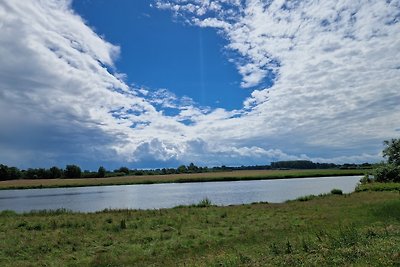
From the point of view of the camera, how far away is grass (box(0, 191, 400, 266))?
13422 millimetres

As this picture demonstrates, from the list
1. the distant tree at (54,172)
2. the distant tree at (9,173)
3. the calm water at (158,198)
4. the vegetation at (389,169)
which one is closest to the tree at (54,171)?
the distant tree at (54,172)

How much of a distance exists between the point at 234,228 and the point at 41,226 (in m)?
14.8

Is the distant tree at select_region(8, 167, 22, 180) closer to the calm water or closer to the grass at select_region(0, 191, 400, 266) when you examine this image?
the calm water

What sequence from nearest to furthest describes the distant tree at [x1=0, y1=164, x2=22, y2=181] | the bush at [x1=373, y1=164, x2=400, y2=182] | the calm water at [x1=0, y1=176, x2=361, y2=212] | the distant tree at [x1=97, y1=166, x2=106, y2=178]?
the calm water at [x1=0, y1=176, x2=361, y2=212] < the bush at [x1=373, y1=164, x2=400, y2=182] < the distant tree at [x1=0, y1=164, x2=22, y2=181] < the distant tree at [x1=97, y1=166, x2=106, y2=178]

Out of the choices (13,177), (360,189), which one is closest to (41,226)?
(360,189)

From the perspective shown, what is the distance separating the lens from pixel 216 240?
21656 millimetres

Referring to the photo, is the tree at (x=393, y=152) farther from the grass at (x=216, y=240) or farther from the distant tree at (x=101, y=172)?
the distant tree at (x=101, y=172)

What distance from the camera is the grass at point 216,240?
13.4 metres

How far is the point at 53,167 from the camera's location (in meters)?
176

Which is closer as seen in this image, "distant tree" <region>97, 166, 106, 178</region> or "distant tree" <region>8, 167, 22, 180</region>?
"distant tree" <region>8, 167, 22, 180</region>

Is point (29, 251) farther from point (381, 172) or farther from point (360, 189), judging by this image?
point (381, 172)

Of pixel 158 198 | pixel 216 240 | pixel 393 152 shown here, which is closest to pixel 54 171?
pixel 158 198

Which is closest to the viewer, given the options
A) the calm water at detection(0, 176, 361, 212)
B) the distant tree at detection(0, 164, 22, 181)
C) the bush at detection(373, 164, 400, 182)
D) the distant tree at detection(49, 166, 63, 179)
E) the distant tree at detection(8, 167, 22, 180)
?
the calm water at detection(0, 176, 361, 212)

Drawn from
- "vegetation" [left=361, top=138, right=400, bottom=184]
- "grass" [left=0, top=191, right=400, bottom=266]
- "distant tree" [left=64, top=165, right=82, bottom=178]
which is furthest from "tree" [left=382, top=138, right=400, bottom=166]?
"distant tree" [left=64, top=165, right=82, bottom=178]
